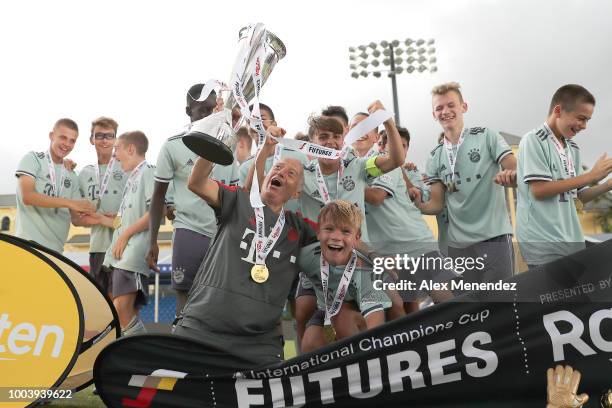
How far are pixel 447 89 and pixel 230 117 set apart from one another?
2.40 m

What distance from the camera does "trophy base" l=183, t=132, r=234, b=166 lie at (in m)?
2.47

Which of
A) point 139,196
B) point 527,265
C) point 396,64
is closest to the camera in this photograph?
point 527,265

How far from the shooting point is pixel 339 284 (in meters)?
3.20

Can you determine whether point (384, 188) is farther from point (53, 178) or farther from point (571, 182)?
→ point (53, 178)

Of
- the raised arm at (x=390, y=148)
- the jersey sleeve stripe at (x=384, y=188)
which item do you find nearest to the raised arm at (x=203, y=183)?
the raised arm at (x=390, y=148)

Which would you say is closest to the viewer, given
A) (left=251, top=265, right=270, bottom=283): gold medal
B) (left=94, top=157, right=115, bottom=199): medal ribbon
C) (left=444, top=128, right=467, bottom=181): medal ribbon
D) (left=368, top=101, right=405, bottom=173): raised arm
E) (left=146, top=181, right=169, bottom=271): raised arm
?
(left=251, top=265, right=270, bottom=283): gold medal

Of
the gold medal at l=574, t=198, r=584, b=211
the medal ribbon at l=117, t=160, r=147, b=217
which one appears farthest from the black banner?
the medal ribbon at l=117, t=160, r=147, b=217

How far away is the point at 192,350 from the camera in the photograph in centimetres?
269

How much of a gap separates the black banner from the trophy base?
86cm

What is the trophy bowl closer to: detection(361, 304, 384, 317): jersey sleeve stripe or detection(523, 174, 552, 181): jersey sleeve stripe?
detection(361, 304, 384, 317): jersey sleeve stripe

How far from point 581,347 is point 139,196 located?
3.68m

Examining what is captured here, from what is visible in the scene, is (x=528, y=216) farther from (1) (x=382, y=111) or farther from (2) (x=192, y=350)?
(2) (x=192, y=350)

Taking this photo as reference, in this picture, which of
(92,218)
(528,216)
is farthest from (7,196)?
(528,216)

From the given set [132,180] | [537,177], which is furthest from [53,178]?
[537,177]
